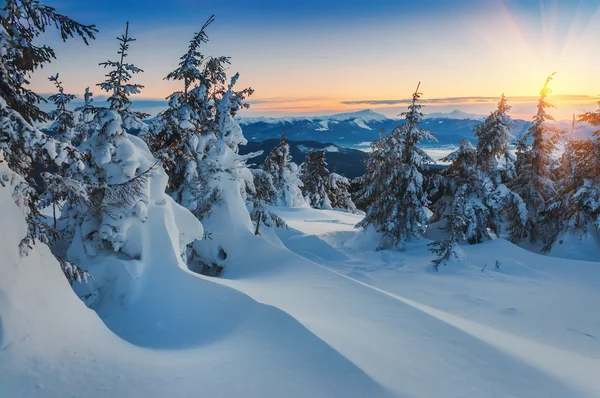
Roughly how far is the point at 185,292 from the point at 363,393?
237 inches

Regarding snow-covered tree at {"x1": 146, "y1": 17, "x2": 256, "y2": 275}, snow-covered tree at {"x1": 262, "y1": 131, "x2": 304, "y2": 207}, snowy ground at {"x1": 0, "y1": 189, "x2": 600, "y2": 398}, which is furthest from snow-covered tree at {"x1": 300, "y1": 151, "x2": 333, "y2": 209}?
snowy ground at {"x1": 0, "y1": 189, "x2": 600, "y2": 398}

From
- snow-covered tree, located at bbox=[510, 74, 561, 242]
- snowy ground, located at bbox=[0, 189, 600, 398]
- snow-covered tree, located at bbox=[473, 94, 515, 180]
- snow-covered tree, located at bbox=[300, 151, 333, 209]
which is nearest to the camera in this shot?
snowy ground, located at bbox=[0, 189, 600, 398]

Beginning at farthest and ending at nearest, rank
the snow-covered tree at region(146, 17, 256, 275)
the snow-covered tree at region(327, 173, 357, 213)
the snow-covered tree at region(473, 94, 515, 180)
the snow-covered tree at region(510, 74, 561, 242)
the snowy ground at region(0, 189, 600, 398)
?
the snow-covered tree at region(327, 173, 357, 213), the snow-covered tree at region(510, 74, 561, 242), the snow-covered tree at region(473, 94, 515, 180), the snow-covered tree at region(146, 17, 256, 275), the snowy ground at region(0, 189, 600, 398)

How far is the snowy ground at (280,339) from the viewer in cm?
541

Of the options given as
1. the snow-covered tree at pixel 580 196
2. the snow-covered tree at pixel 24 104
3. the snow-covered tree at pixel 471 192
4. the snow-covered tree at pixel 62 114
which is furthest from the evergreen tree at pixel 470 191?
the snow-covered tree at pixel 62 114

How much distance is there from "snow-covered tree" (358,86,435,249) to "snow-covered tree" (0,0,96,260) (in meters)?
16.5

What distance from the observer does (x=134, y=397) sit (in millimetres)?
5145

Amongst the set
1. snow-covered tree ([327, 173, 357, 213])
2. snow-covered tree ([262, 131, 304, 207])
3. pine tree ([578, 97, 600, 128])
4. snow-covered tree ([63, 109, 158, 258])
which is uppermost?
pine tree ([578, 97, 600, 128])

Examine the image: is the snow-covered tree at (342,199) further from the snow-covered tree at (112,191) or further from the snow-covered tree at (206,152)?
the snow-covered tree at (112,191)

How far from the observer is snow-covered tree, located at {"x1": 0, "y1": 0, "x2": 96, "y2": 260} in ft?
18.1

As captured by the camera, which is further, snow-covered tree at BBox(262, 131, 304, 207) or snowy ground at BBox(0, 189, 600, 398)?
snow-covered tree at BBox(262, 131, 304, 207)

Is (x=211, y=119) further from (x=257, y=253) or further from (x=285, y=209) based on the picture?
(x=285, y=209)

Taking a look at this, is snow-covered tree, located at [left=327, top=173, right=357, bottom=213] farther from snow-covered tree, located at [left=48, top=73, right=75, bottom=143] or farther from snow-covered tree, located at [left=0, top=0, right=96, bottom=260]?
snow-covered tree, located at [left=0, top=0, right=96, bottom=260]

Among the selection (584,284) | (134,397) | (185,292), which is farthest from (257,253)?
(584,284)
